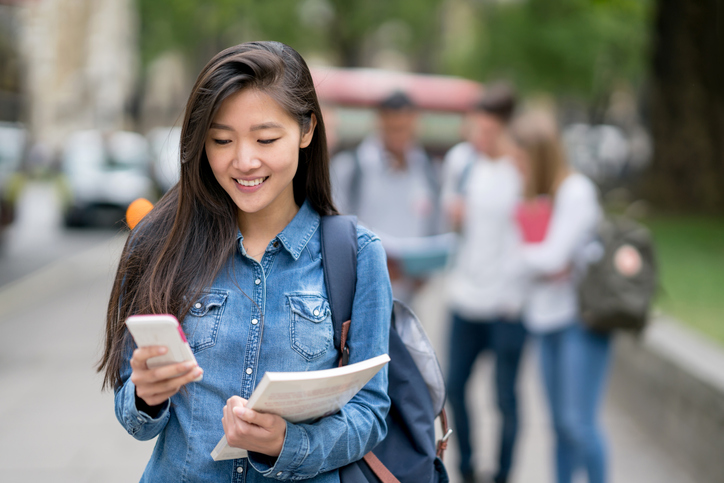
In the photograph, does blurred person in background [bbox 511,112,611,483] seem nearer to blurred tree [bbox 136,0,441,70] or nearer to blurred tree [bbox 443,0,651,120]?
blurred tree [bbox 136,0,441,70]

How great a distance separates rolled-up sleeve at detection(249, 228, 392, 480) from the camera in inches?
61.9

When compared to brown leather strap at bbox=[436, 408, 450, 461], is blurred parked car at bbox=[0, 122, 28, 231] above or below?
below

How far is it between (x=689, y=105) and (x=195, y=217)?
509 inches

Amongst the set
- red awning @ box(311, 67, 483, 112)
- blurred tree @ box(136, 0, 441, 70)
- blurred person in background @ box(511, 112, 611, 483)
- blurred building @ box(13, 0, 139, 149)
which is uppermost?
blurred person in background @ box(511, 112, 611, 483)

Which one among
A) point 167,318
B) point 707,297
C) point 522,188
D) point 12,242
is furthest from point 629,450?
point 12,242

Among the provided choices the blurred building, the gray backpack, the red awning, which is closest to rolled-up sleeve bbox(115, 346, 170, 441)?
the gray backpack

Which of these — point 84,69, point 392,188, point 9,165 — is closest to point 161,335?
point 392,188

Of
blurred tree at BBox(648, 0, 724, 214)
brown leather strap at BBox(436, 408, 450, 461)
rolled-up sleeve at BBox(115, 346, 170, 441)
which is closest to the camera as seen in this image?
rolled-up sleeve at BBox(115, 346, 170, 441)

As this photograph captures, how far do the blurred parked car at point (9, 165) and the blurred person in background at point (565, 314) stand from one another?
8237mm

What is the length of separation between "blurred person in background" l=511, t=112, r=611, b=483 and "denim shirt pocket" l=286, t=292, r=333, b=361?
219cm

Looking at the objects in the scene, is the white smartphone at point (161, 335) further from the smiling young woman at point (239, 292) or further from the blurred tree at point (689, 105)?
the blurred tree at point (689, 105)

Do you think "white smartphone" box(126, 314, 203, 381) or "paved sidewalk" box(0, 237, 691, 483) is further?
"paved sidewalk" box(0, 237, 691, 483)

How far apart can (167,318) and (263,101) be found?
1.81ft

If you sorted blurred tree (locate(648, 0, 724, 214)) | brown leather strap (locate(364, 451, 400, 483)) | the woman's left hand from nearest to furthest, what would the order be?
1. the woman's left hand
2. brown leather strap (locate(364, 451, 400, 483))
3. blurred tree (locate(648, 0, 724, 214))
